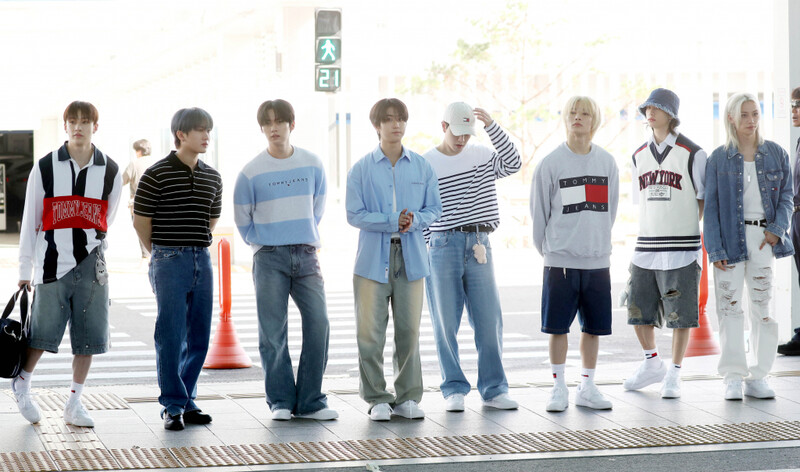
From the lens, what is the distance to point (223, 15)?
806 inches

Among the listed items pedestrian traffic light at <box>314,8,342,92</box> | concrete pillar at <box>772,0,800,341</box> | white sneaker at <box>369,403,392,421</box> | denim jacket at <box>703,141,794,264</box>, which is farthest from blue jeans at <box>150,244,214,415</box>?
pedestrian traffic light at <box>314,8,342,92</box>

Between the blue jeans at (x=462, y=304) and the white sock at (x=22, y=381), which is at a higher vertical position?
the blue jeans at (x=462, y=304)

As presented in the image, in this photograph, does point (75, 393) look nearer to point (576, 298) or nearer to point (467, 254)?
point (467, 254)

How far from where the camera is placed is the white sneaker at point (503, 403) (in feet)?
22.8

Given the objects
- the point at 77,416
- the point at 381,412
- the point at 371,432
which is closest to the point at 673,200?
the point at 381,412

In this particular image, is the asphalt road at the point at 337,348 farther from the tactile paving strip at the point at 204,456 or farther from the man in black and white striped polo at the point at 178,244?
the tactile paving strip at the point at 204,456

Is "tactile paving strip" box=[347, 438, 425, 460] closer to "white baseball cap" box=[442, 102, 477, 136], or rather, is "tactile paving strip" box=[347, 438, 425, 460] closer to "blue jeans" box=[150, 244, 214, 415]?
"blue jeans" box=[150, 244, 214, 415]

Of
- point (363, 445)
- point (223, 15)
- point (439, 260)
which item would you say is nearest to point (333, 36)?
point (223, 15)

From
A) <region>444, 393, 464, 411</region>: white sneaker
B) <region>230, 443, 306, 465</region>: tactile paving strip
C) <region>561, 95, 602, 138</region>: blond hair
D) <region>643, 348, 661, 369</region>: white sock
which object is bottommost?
<region>230, 443, 306, 465</region>: tactile paving strip

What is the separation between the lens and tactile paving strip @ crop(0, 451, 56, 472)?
212 inches

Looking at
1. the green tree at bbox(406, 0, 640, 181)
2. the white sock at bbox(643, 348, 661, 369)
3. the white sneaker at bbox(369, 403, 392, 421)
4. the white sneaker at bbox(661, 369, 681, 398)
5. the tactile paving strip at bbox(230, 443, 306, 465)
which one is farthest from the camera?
the green tree at bbox(406, 0, 640, 181)

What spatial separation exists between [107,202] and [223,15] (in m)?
14.6

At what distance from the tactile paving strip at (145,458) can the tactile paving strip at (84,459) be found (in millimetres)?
47

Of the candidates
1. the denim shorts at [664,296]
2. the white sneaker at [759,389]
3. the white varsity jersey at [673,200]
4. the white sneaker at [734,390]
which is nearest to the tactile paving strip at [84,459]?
the denim shorts at [664,296]
